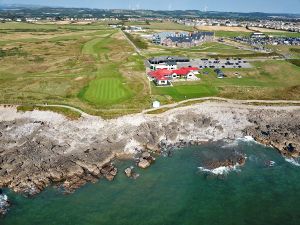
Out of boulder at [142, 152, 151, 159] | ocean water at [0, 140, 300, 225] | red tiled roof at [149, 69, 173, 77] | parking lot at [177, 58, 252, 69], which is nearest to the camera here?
ocean water at [0, 140, 300, 225]

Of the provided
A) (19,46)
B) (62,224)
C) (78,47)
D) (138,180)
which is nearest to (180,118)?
(138,180)

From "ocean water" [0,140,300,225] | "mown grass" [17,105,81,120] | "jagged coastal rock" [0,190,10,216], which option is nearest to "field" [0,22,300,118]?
"mown grass" [17,105,81,120]

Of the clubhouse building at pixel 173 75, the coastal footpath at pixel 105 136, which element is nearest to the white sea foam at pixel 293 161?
the coastal footpath at pixel 105 136

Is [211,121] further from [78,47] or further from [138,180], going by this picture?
[78,47]

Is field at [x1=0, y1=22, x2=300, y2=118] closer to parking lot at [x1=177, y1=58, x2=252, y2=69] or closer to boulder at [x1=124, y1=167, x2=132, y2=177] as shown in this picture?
parking lot at [x1=177, y1=58, x2=252, y2=69]

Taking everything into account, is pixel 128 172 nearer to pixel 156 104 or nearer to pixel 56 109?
pixel 156 104

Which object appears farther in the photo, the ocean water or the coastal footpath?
the coastal footpath
